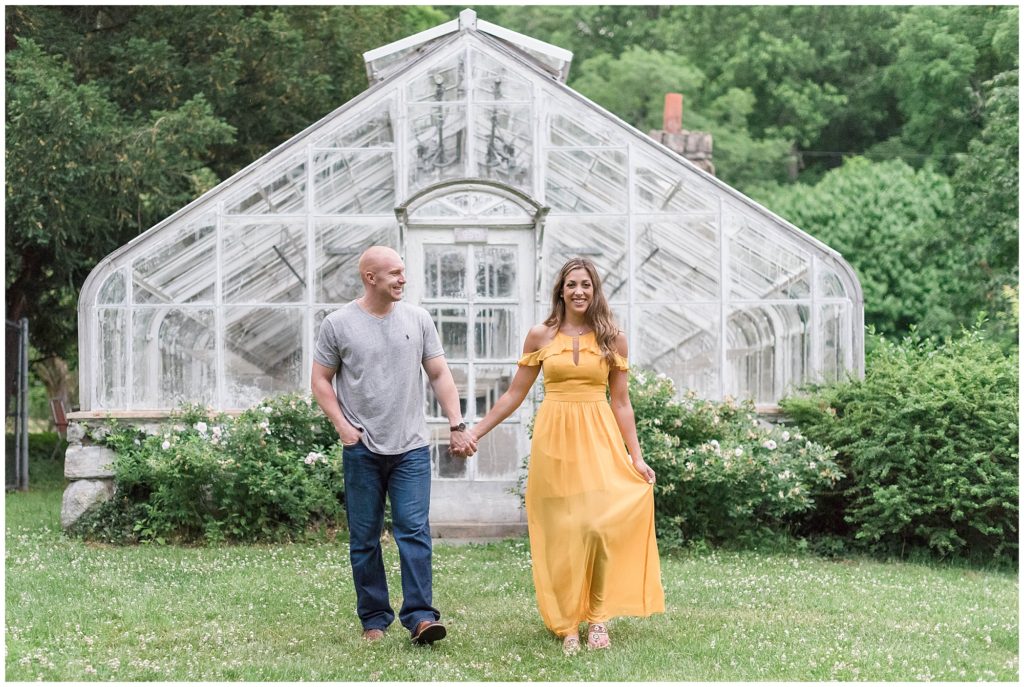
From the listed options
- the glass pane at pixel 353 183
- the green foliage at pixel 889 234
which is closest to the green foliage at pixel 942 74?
the green foliage at pixel 889 234

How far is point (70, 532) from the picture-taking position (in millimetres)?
10133

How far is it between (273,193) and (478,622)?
5590 mm

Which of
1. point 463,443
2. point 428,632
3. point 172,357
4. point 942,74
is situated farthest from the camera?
point 942,74

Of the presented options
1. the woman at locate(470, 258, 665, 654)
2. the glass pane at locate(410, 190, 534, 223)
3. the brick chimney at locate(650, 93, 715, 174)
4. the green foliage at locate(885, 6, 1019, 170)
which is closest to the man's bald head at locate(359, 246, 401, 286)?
the woman at locate(470, 258, 665, 654)

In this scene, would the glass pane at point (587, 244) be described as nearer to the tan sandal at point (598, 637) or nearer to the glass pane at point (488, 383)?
the glass pane at point (488, 383)

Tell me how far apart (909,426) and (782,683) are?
14.8 feet

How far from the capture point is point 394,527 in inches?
234

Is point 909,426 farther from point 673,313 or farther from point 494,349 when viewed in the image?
point 494,349

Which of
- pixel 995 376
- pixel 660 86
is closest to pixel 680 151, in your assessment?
pixel 995 376

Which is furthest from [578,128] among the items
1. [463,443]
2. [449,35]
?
[463,443]

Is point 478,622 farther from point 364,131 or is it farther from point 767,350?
point 364,131

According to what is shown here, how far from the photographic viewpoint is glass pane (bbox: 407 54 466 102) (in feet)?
36.3

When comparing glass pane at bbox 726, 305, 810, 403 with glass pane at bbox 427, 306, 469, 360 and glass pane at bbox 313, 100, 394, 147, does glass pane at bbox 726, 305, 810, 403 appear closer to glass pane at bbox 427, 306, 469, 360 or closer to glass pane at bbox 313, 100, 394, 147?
glass pane at bbox 427, 306, 469, 360

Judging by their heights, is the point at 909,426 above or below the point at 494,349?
below
